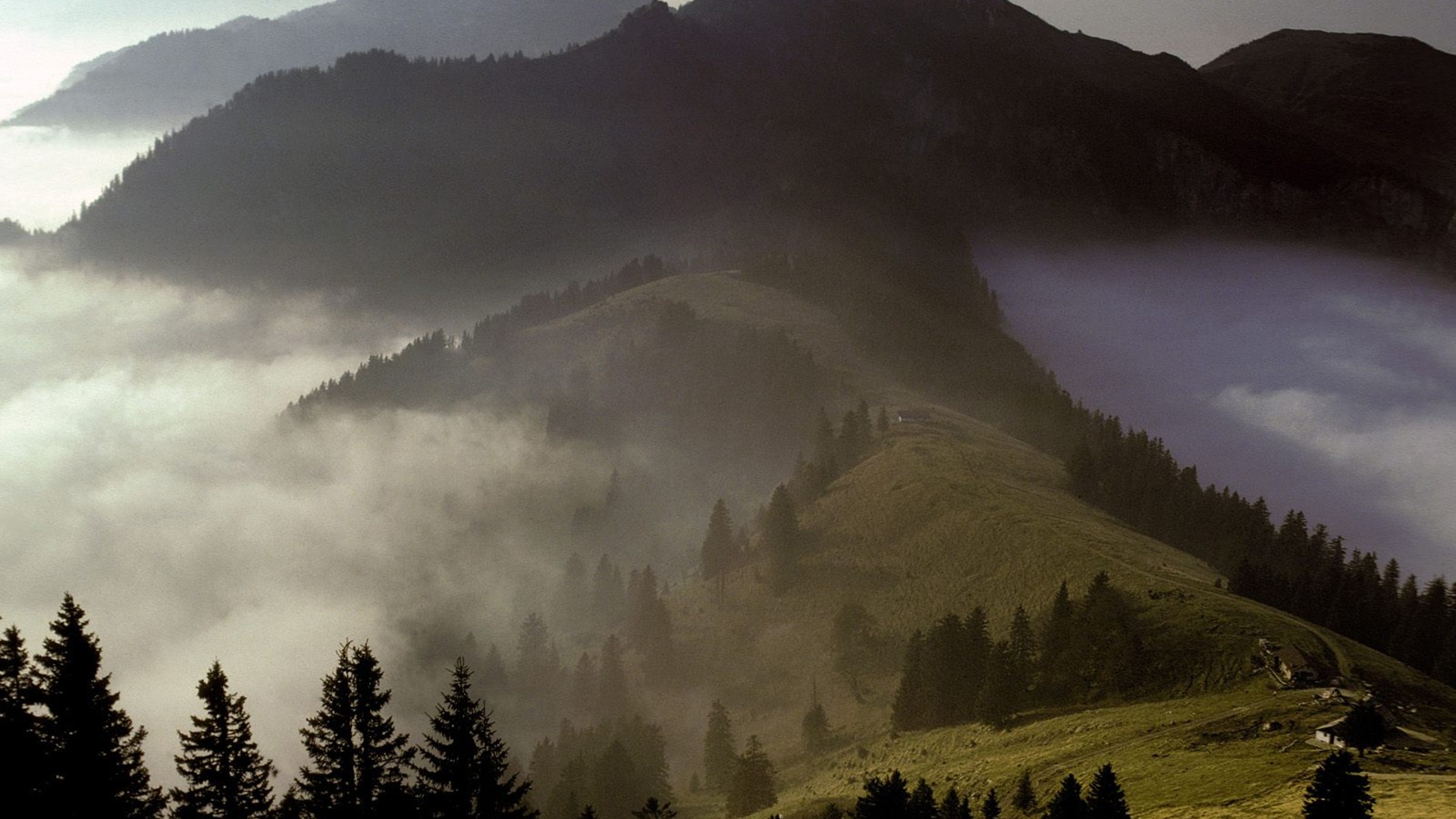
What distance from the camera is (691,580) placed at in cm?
16925

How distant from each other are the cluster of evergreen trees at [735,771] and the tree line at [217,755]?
52.7 metres

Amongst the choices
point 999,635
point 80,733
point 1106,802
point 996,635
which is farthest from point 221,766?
point 996,635

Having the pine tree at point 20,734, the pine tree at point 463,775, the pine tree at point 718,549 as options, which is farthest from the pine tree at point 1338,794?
the pine tree at point 718,549

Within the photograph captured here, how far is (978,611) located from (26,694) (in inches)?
3434

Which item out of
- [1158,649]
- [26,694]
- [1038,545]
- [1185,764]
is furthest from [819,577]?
[26,694]

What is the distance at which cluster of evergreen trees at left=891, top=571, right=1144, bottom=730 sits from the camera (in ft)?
294

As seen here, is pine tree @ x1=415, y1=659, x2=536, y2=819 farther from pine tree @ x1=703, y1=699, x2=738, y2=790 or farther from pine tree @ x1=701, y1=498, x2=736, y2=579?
pine tree @ x1=701, y1=498, x2=736, y2=579

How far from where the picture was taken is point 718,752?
365 feet

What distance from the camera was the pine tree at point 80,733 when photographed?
3316cm

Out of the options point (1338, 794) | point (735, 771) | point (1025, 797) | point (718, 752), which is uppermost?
point (1338, 794)

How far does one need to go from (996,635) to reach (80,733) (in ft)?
308

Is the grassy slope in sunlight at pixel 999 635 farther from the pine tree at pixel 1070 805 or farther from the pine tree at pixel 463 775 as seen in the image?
the pine tree at pixel 463 775

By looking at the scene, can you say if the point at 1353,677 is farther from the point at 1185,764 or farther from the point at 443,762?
the point at 443,762

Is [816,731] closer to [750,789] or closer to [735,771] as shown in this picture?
[735,771]
